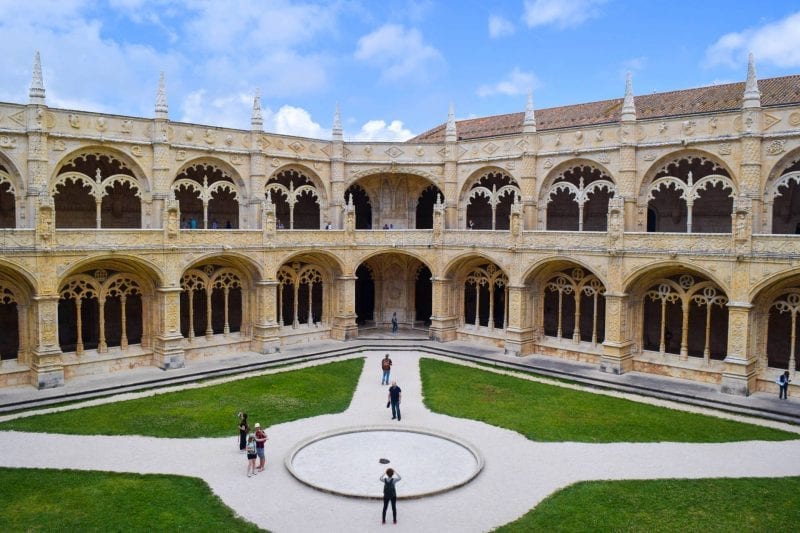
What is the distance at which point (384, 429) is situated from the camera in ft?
66.1

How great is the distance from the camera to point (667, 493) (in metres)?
15.8

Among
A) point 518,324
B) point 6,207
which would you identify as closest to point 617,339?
point 518,324

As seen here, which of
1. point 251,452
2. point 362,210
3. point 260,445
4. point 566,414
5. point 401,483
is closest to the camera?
point 401,483

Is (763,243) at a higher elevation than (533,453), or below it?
higher

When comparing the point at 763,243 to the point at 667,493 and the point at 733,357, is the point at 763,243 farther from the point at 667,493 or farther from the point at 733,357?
the point at 667,493

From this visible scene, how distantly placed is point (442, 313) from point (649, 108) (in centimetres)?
1585

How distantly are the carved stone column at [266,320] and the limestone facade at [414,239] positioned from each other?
104 millimetres

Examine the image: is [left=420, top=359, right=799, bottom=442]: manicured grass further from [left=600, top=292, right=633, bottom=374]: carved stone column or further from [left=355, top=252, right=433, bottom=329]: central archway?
[left=355, top=252, right=433, bottom=329]: central archway

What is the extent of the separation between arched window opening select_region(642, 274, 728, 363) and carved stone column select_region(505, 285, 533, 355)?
5525 mm

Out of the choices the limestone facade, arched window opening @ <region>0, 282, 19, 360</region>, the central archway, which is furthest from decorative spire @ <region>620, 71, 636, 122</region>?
arched window opening @ <region>0, 282, 19, 360</region>

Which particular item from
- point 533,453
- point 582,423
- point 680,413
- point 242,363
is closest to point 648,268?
point 680,413

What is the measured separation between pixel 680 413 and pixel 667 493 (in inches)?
287

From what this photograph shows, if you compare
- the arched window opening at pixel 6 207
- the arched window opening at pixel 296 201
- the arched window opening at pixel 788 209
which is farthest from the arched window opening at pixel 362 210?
the arched window opening at pixel 788 209

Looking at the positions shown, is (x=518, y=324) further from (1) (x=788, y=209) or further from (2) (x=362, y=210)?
(2) (x=362, y=210)
